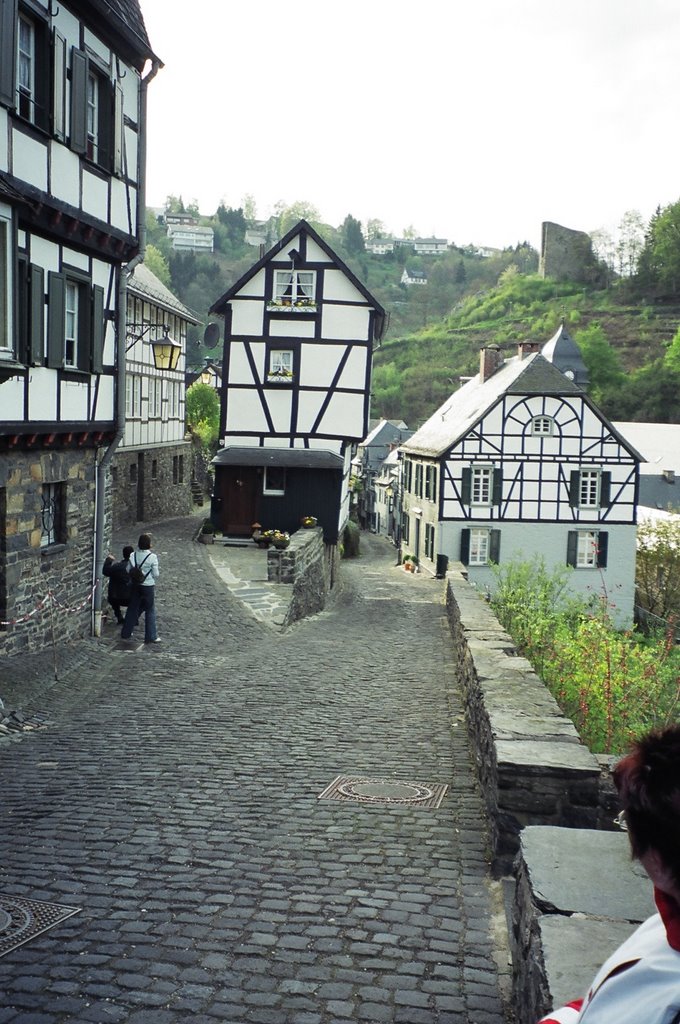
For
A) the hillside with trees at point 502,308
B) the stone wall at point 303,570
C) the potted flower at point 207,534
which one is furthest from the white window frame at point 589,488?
the hillside with trees at point 502,308

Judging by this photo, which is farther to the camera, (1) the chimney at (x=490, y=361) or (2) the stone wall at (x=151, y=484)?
(1) the chimney at (x=490, y=361)

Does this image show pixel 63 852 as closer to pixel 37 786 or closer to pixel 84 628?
pixel 37 786

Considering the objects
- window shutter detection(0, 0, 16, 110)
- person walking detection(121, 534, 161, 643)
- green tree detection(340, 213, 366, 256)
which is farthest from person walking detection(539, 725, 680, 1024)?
green tree detection(340, 213, 366, 256)

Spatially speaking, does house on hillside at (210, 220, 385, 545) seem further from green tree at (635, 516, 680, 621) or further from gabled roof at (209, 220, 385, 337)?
green tree at (635, 516, 680, 621)

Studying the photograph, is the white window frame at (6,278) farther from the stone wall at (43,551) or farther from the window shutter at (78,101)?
the window shutter at (78,101)

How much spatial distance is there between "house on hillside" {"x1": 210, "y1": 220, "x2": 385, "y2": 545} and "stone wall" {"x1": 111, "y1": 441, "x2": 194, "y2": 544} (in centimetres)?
352

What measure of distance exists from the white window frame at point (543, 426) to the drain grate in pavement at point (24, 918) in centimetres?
3125

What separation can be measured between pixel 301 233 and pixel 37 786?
19.6 m

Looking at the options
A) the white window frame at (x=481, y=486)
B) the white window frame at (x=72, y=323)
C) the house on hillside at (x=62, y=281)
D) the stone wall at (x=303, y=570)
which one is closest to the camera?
the house on hillside at (x=62, y=281)

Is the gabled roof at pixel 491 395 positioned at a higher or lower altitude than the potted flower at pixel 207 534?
higher

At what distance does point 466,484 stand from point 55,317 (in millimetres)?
24317

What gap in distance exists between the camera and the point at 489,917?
4441mm

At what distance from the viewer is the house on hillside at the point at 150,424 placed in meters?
27.8

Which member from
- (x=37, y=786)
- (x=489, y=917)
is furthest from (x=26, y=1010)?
(x=37, y=786)
